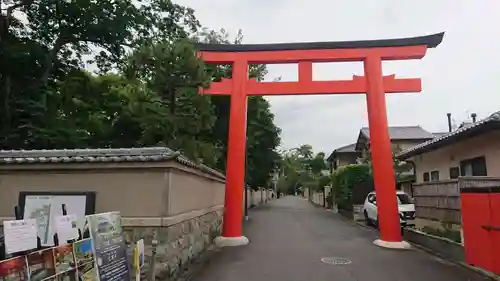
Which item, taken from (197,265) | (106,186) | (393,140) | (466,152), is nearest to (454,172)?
(466,152)

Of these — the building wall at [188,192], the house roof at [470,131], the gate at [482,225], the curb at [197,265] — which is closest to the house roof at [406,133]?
the house roof at [470,131]

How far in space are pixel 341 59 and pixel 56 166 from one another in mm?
8998

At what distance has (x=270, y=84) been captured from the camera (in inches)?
503

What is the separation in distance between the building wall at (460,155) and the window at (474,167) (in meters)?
0.12

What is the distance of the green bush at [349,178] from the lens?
2258cm

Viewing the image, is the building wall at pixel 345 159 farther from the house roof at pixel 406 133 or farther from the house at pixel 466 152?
the house at pixel 466 152

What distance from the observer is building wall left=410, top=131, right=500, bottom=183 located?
9.65 m

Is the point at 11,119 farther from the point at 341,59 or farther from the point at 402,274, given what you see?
the point at 402,274

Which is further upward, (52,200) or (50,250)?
(52,200)

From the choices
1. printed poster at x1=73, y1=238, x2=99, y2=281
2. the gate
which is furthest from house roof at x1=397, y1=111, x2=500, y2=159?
printed poster at x1=73, y1=238, x2=99, y2=281

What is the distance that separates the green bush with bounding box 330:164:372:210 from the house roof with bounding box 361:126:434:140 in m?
6.68

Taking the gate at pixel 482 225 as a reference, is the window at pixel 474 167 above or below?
above

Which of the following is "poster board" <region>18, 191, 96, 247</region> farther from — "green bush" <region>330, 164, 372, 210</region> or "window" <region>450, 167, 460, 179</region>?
"green bush" <region>330, 164, 372, 210</region>

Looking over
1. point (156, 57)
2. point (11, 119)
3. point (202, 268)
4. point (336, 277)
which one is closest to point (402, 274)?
point (336, 277)
